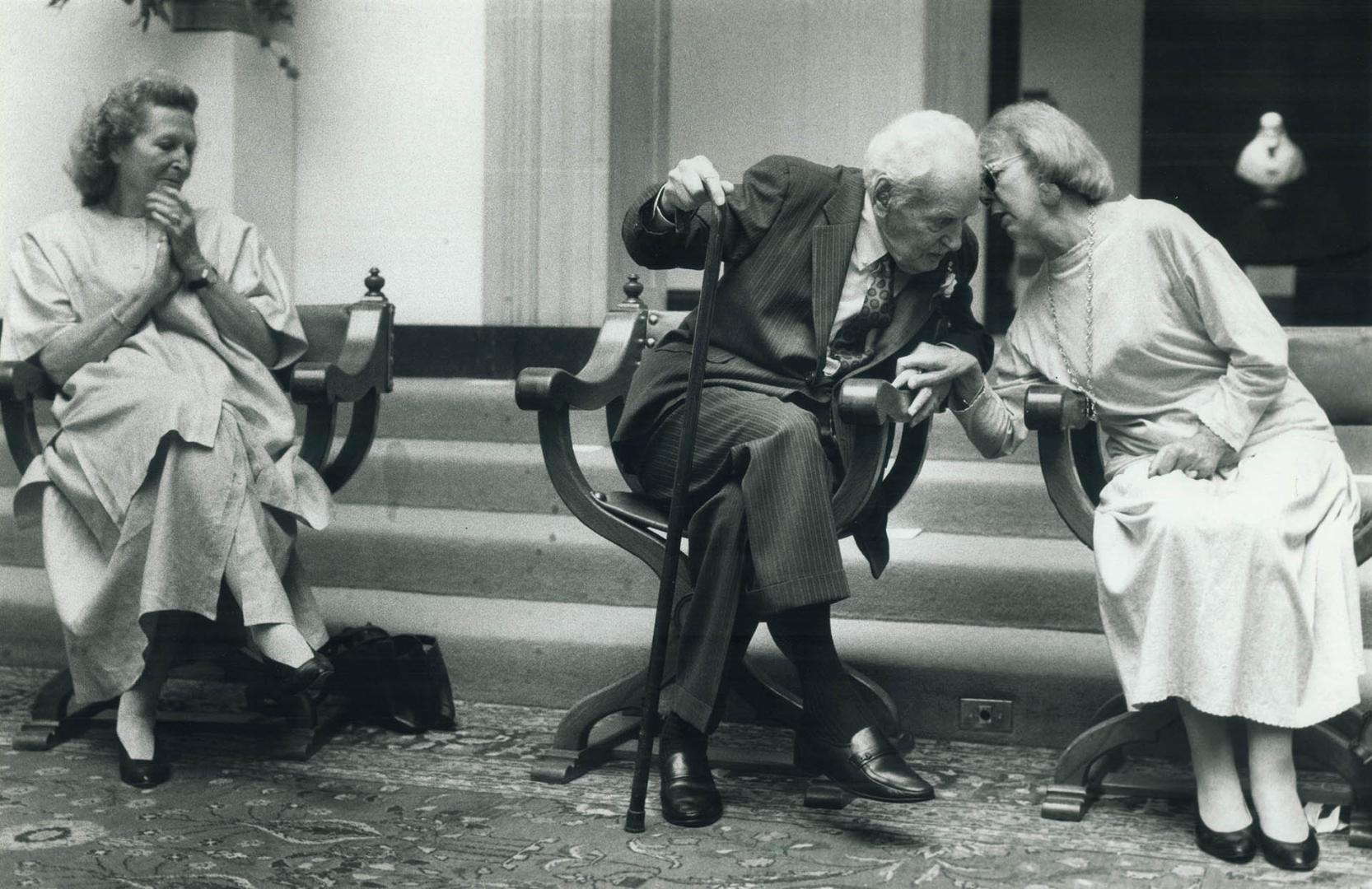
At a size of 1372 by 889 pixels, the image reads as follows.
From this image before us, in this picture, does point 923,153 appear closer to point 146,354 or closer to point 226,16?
point 146,354

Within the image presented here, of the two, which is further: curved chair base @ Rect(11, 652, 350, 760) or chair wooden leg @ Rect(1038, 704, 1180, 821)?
curved chair base @ Rect(11, 652, 350, 760)

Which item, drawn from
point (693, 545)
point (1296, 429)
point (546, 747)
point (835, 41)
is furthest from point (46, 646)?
point (1296, 429)

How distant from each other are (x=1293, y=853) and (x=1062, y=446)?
0.76 meters

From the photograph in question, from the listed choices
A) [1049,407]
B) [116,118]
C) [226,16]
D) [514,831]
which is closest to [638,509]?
[514,831]

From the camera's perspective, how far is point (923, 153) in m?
2.69

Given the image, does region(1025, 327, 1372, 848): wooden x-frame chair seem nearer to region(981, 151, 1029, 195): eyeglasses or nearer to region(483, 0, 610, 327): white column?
region(981, 151, 1029, 195): eyeglasses

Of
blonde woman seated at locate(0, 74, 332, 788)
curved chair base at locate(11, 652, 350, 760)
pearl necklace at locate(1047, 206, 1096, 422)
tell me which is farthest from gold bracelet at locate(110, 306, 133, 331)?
pearl necklace at locate(1047, 206, 1096, 422)

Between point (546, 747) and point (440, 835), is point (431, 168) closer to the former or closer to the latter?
point (546, 747)

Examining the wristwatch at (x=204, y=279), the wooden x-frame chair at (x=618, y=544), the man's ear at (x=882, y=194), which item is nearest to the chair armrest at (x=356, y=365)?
the wristwatch at (x=204, y=279)

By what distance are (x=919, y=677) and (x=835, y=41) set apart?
1.75 m

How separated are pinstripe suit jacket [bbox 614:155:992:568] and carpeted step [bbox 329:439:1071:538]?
0.79 meters

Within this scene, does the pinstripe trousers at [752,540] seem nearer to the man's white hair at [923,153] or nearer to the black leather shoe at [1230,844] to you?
the man's white hair at [923,153]

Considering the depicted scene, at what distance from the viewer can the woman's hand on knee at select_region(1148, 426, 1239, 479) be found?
2625mm

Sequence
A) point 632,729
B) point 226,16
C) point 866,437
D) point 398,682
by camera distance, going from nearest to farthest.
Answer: point 866,437 < point 632,729 < point 398,682 < point 226,16
